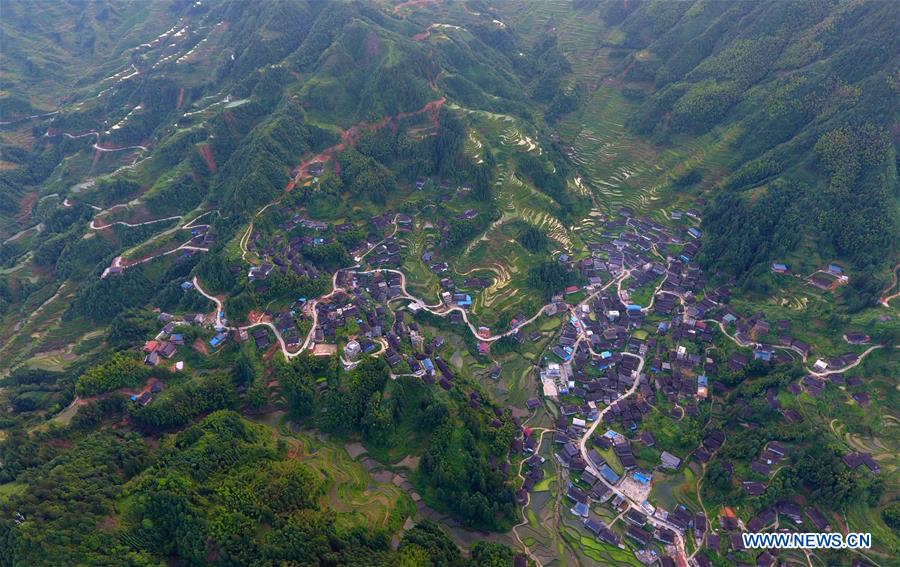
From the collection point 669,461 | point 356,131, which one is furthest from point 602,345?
point 356,131

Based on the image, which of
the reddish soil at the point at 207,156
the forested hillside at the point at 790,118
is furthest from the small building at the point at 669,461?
the reddish soil at the point at 207,156

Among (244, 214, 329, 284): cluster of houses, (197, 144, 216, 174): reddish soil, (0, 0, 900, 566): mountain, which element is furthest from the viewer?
(197, 144, 216, 174): reddish soil

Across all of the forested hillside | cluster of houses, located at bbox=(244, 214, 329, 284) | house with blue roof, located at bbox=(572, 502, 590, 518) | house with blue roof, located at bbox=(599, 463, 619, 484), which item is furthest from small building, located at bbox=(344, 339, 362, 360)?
the forested hillside

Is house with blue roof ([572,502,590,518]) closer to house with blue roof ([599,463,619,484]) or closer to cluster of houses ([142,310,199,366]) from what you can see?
house with blue roof ([599,463,619,484])

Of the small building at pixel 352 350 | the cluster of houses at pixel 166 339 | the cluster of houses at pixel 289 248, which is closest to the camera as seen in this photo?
the cluster of houses at pixel 166 339

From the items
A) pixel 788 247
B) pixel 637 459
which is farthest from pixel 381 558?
pixel 788 247

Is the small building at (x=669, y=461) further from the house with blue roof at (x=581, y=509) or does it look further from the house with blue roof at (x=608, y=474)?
the house with blue roof at (x=581, y=509)

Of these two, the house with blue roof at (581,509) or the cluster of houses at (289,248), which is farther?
the cluster of houses at (289,248)

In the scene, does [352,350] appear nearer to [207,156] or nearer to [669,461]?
[669,461]
